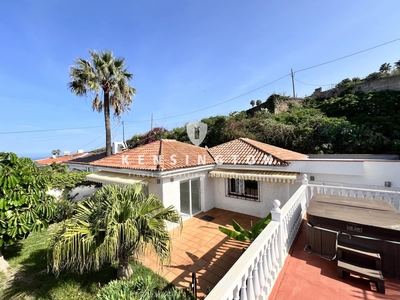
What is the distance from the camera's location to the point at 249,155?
70.8 feet

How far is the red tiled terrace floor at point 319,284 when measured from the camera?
5695mm

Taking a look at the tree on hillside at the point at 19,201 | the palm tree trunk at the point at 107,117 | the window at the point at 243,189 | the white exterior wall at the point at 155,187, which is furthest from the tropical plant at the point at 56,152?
the window at the point at 243,189

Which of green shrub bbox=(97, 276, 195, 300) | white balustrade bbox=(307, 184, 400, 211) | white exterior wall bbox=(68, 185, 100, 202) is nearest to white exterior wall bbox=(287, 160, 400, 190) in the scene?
white balustrade bbox=(307, 184, 400, 211)

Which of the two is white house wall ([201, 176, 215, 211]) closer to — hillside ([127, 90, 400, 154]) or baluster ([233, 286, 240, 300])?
hillside ([127, 90, 400, 154])

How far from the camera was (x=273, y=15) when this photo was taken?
21172 millimetres

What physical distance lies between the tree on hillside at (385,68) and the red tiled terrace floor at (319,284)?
58.1 meters

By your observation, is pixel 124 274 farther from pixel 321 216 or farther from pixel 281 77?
pixel 281 77

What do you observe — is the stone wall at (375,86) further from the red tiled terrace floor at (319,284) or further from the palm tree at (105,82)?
the palm tree at (105,82)

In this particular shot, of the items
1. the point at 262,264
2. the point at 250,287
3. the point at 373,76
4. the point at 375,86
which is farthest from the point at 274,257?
the point at 373,76

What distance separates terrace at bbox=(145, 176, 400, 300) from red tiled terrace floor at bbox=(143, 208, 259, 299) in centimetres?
6

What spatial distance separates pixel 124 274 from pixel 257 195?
15.0 meters

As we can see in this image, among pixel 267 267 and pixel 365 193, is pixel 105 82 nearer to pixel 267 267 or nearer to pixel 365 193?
pixel 267 267

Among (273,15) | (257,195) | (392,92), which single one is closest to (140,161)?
(257,195)

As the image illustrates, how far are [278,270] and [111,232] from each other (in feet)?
24.8
